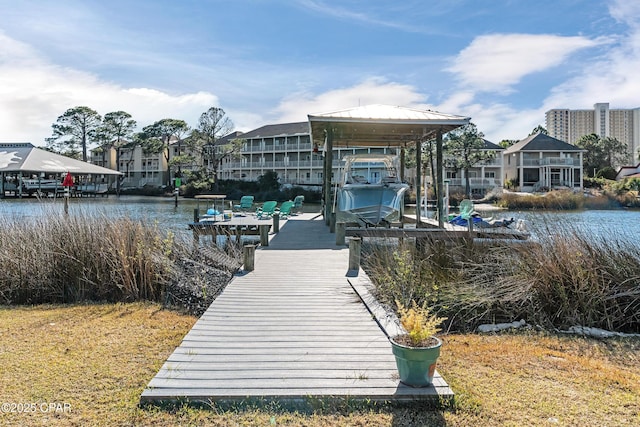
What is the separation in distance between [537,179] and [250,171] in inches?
1401

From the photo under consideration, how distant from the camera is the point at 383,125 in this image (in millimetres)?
13555

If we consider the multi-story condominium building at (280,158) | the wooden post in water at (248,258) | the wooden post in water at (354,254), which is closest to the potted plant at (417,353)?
the wooden post in water at (354,254)

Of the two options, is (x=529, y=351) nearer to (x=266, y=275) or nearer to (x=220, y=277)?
(x=266, y=275)

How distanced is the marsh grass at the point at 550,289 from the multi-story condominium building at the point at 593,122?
126343mm

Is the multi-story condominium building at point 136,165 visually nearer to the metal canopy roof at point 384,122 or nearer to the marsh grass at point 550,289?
the metal canopy roof at point 384,122

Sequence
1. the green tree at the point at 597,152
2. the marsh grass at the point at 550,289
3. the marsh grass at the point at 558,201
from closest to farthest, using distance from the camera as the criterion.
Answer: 1. the marsh grass at the point at 550,289
2. the marsh grass at the point at 558,201
3. the green tree at the point at 597,152

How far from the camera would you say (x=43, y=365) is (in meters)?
4.71

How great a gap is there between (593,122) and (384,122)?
129 meters

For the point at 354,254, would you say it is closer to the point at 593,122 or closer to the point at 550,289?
the point at 550,289

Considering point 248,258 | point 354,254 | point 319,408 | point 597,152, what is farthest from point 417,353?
point 597,152

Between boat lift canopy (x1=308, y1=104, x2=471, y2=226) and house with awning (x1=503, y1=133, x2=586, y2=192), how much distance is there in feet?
130

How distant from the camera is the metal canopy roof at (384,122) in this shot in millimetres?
12094

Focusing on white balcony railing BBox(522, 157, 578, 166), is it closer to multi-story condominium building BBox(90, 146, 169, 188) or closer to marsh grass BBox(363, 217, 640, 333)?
marsh grass BBox(363, 217, 640, 333)

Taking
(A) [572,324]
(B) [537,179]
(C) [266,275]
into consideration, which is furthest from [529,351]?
(B) [537,179]
